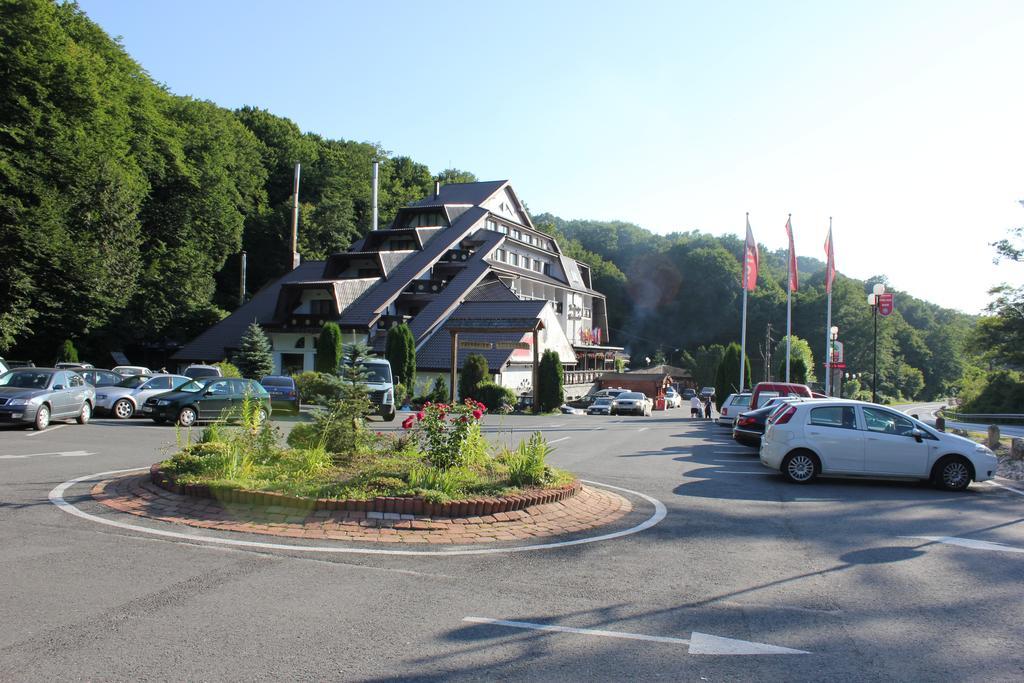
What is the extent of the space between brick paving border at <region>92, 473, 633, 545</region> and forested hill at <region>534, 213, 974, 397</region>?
8701 centimetres

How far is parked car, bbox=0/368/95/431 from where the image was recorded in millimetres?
18531

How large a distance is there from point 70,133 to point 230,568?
43.9m

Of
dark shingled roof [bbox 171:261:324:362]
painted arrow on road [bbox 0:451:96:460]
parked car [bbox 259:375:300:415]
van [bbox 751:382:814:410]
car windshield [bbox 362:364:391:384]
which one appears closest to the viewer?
painted arrow on road [bbox 0:451:96:460]

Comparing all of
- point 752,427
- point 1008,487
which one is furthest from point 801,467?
point 752,427

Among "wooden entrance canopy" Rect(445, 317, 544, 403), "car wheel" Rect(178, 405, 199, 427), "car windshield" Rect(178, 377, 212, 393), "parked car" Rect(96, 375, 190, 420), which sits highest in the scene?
"wooden entrance canopy" Rect(445, 317, 544, 403)

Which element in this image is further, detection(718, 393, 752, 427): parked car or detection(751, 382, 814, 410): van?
detection(718, 393, 752, 427): parked car

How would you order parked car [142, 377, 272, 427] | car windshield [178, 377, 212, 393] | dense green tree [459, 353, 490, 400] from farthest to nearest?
dense green tree [459, 353, 490, 400] < car windshield [178, 377, 212, 393] < parked car [142, 377, 272, 427]

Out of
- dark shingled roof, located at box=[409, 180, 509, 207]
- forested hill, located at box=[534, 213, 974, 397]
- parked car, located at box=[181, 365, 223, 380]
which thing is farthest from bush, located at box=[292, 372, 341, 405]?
forested hill, located at box=[534, 213, 974, 397]

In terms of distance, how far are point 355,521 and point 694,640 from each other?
416 cm

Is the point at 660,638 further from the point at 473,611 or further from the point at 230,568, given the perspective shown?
the point at 230,568

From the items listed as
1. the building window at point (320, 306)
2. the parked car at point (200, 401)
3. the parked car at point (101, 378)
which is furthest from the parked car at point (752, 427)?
the building window at point (320, 306)

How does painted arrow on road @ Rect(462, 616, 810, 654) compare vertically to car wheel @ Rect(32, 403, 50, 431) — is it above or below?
below

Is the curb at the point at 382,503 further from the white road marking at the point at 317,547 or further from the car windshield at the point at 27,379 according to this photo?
the car windshield at the point at 27,379

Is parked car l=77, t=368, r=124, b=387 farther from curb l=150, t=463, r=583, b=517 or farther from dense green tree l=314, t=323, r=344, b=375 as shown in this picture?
curb l=150, t=463, r=583, b=517
